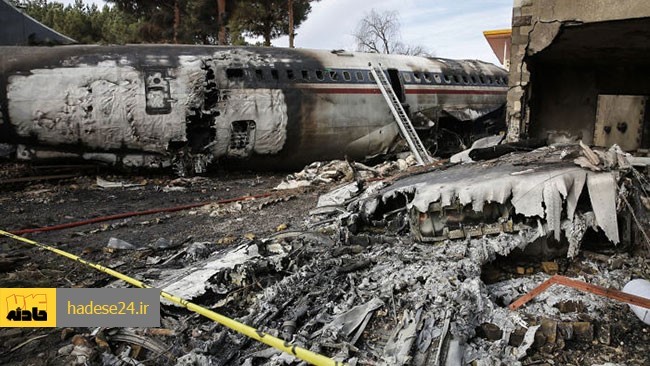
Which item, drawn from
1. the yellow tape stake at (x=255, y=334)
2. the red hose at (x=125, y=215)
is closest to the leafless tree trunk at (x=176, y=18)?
the red hose at (x=125, y=215)

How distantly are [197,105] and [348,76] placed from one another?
5.22m

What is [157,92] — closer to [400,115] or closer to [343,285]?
[400,115]

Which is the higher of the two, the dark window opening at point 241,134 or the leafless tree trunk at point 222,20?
the leafless tree trunk at point 222,20

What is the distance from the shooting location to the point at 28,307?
507 centimetres

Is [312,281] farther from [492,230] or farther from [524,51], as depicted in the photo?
[524,51]

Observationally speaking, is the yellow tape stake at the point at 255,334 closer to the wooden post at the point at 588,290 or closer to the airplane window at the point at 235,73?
the wooden post at the point at 588,290

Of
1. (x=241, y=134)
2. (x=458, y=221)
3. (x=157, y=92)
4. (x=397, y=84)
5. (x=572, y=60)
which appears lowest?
(x=458, y=221)

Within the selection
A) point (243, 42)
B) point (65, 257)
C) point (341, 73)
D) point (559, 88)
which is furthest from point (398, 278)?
point (243, 42)

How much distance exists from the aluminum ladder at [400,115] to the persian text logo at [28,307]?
11.9 meters

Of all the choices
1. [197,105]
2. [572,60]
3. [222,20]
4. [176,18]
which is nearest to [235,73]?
[197,105]

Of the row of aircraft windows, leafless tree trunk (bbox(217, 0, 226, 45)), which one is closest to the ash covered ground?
the row of aircraft windows

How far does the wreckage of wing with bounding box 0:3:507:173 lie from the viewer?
457 inches

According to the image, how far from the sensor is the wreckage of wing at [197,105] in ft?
38.1

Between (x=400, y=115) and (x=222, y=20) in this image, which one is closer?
(x=400, y=115)
